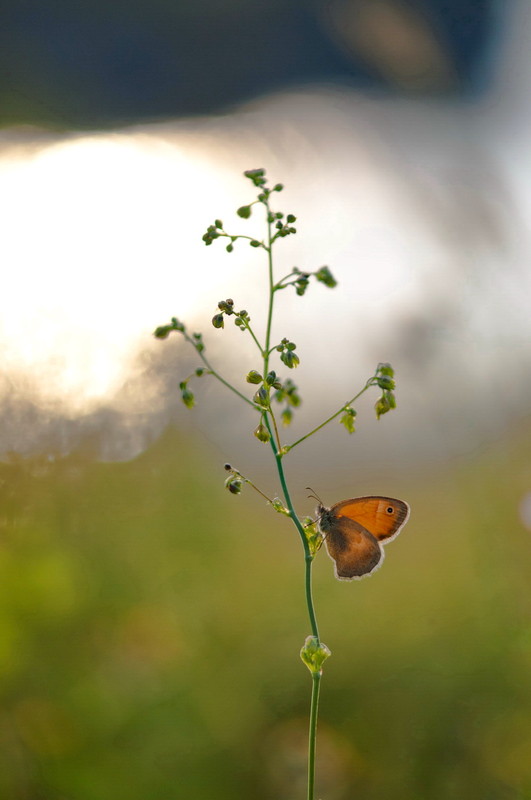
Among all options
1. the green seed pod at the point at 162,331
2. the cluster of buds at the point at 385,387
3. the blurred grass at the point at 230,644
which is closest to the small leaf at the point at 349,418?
the cluster of buds at the point at 385,387

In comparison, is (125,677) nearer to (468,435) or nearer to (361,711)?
(361,711)

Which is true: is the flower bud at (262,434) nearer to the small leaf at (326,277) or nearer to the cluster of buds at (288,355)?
the cluster of buds at (288,355)

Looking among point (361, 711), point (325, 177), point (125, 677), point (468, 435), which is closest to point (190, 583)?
point (125, 677)

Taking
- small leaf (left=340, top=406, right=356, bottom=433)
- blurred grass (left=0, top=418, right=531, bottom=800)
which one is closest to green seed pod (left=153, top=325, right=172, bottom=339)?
small leaf (left=340, top=406, right=356, bottom=433)

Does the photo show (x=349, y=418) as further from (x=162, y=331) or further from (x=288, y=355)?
(x=162, y=331)

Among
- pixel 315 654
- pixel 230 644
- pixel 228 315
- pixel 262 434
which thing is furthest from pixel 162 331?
pixel 230 644

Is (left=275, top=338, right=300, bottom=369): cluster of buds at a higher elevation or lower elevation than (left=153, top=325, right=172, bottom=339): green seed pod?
lower

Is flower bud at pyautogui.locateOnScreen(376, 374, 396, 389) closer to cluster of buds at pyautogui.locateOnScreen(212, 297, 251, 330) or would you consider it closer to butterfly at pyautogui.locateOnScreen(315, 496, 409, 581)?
cluster of buds at pyautogui.locateOnScreen(212, 297, 251, 330)
